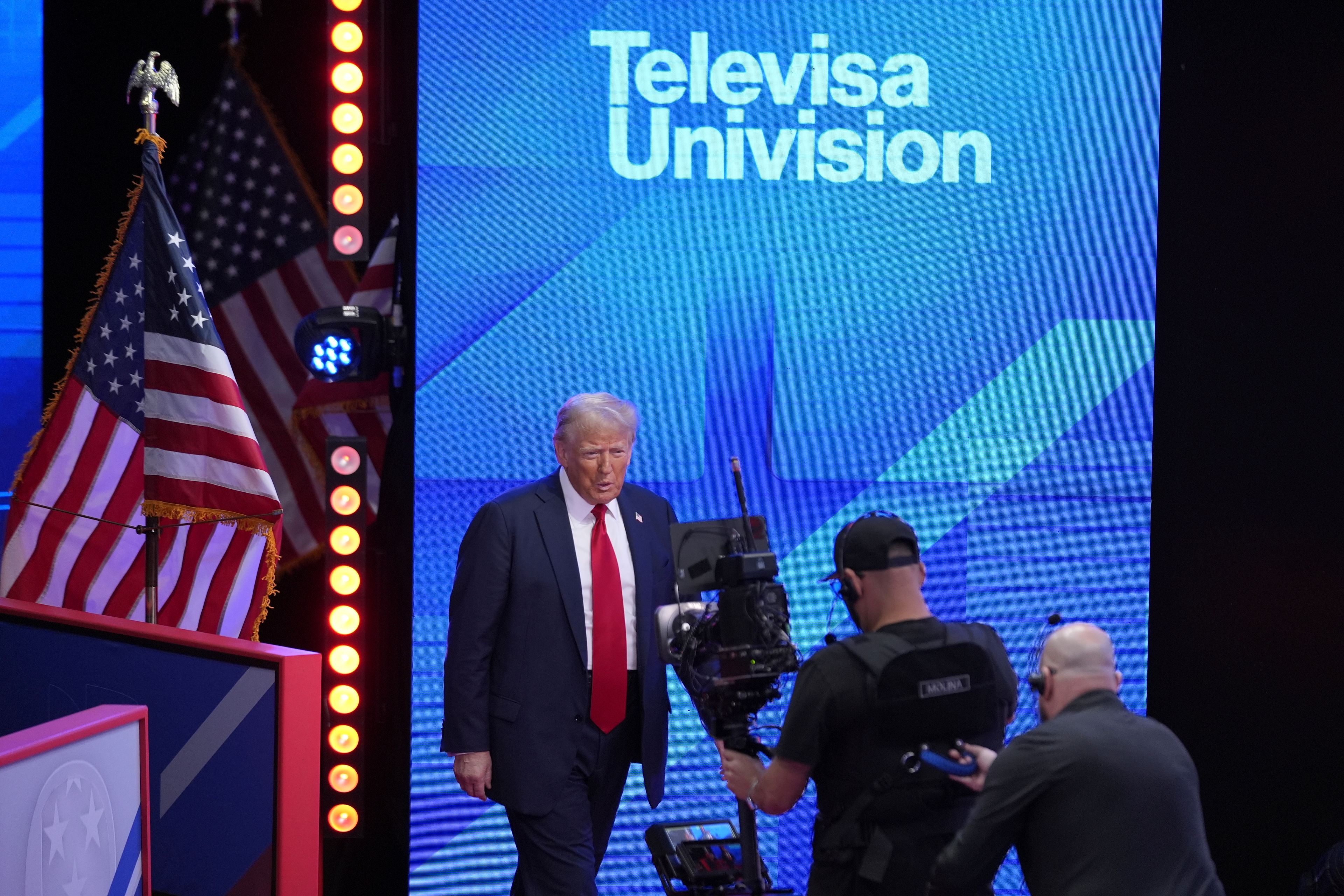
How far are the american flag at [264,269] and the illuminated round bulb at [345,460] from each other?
145cm

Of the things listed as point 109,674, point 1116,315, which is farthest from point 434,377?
point 1116,315

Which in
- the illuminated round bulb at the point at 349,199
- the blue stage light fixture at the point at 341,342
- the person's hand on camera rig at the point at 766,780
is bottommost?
the person's hand on camera rig at the point at 766,780

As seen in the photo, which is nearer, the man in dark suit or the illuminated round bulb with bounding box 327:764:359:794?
the man in dark suit

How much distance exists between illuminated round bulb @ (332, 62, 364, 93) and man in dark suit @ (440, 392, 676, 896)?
1316 mm

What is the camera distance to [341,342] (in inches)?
162

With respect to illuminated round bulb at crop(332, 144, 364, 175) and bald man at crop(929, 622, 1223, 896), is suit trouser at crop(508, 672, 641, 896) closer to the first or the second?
bald man at crop(929, 622, 1223, 896)

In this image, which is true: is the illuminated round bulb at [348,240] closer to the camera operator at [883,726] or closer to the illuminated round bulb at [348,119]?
the illuminated round bulb at [348,119]

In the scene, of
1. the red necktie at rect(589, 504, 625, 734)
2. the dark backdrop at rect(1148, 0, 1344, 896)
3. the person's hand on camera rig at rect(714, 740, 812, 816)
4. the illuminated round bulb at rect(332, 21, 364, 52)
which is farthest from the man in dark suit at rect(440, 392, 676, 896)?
the dark backdrop at rect(1148, 0, 1344, 896)

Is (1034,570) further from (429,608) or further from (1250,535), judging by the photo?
(429,608)

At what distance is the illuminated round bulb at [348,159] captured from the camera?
397cm

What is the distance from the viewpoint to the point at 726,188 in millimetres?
4582

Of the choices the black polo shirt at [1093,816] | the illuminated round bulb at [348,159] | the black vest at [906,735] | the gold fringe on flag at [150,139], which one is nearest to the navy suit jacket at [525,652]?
the black vest at [906,735]

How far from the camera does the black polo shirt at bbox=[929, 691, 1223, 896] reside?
2510 mm

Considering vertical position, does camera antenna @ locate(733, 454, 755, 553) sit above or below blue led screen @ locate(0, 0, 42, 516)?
below
